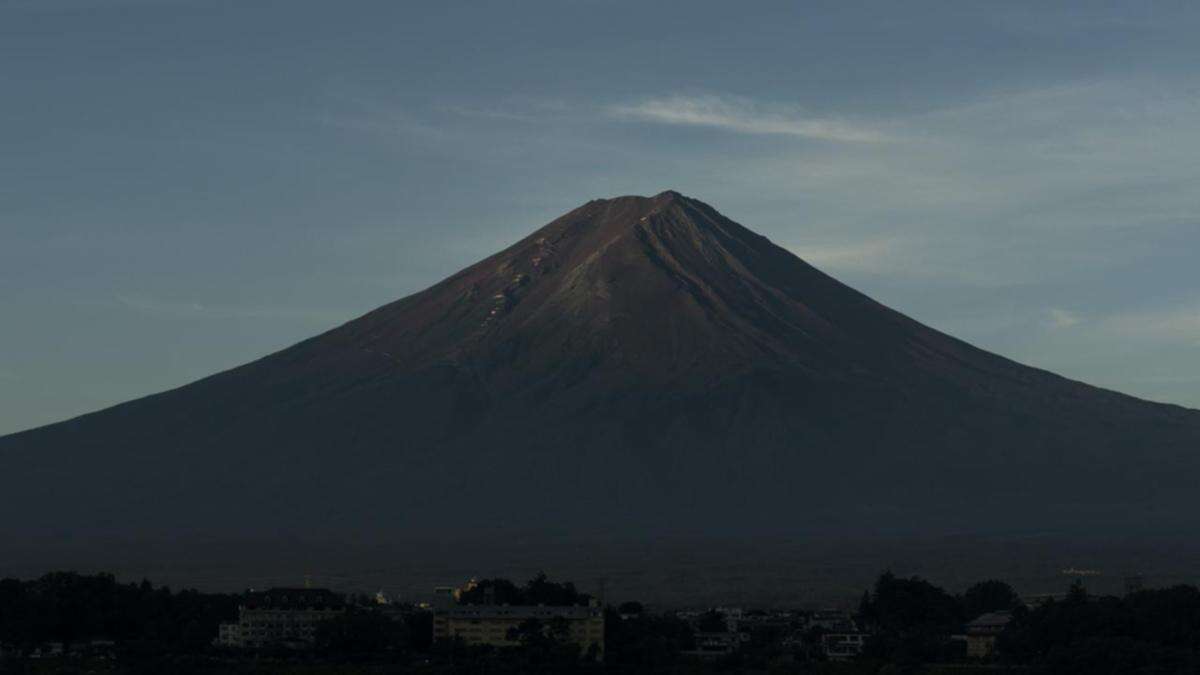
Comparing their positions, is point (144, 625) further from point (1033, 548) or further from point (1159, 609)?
point (1033, 548)

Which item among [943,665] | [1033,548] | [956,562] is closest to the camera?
[943,665]

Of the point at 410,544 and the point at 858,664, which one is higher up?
the point at 410,544

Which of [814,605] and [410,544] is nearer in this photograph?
A: [814,605]

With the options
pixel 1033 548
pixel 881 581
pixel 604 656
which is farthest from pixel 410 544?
pixel 604 656

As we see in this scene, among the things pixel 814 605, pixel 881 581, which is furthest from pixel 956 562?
pixel 881 581

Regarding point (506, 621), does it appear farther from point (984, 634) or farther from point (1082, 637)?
point (1082, 637)

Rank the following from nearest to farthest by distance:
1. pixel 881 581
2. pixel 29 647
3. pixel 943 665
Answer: pixel 943 665 < pixel 29 647 < pixel 881 581
